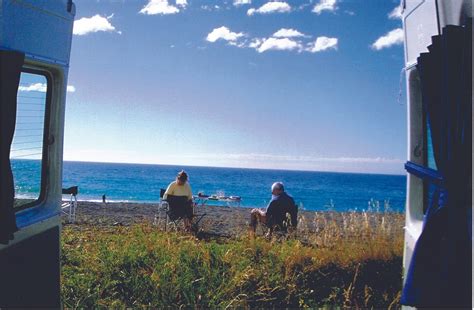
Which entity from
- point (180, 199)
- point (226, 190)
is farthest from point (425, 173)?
point (226, 190)

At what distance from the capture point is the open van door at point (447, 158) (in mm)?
2416

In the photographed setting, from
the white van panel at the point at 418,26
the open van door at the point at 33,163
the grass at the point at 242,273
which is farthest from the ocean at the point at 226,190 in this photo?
the white van panel at the point at 418,26

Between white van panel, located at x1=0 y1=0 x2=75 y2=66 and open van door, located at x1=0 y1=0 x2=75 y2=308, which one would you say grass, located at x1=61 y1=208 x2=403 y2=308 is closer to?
open van door, located at x1=0 y1=0 x2=75 y2=308

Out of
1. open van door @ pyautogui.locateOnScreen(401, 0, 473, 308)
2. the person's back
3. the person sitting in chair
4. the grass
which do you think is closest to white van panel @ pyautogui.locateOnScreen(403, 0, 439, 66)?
open van door @ pyautogui.locateOnScreen(401, 0, 473, 308)

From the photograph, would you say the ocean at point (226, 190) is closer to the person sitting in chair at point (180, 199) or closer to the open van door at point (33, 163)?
the open van door at point (33, 163)

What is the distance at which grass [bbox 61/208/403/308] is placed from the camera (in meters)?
4.23

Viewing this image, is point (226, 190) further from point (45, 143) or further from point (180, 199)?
point (45, 143)

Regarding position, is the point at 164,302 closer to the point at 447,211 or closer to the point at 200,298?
the point at 200,298

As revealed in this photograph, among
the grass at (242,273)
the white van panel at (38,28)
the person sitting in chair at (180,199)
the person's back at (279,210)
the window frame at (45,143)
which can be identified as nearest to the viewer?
the white van panel at (38,28)

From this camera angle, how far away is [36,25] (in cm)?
309

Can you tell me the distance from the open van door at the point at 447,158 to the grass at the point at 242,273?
165 cm

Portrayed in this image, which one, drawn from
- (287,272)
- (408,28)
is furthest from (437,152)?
(287,272)

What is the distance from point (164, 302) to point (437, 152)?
275cm

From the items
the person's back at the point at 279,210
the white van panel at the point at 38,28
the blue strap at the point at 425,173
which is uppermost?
the white van panel at the point at 38,28
